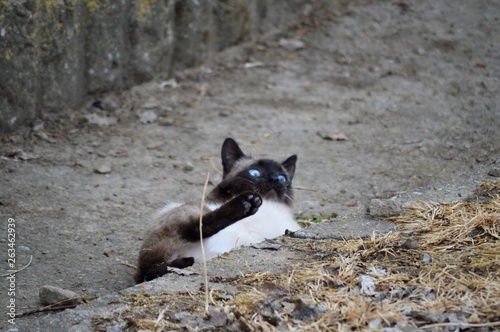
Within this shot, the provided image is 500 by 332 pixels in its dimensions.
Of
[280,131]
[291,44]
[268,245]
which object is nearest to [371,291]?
[268,245]

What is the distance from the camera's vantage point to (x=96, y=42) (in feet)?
24.4

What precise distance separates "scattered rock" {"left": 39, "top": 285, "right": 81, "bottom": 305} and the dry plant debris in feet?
2.24

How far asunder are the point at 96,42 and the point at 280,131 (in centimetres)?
204

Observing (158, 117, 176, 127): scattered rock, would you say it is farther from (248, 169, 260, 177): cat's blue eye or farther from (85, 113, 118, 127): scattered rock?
(248, 169, 260, 177): cat's blue eye

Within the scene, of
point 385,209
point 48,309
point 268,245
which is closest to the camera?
point 48,309

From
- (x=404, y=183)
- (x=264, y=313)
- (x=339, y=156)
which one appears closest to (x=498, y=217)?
(x=264, y=313)

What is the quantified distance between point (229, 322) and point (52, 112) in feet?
14.5

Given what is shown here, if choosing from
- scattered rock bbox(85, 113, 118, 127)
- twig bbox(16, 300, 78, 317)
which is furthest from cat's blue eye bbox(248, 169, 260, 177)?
scattered rock bbox(85, 113, 118, 127)

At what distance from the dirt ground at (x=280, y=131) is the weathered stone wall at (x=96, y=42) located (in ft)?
0.62

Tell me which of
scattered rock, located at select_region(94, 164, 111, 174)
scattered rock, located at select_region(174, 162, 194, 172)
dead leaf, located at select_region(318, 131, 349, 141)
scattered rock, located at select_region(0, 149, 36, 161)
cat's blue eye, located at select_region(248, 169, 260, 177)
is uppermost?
cat's blue eye, located at select_region(248, 169, 260, 177)

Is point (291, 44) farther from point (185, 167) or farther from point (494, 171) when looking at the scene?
point (494, 171)

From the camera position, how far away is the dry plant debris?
329 centimetres

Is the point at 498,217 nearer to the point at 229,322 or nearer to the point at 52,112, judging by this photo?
the point at 229,322

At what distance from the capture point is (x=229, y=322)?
3.35 metres
